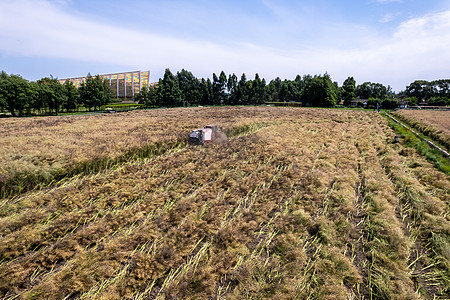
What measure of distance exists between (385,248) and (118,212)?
22.3 ft

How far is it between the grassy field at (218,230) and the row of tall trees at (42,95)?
41.1 meters

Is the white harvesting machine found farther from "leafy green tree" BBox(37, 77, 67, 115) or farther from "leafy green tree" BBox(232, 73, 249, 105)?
"leafy green tree" BBox(232, 73, 249, 105)

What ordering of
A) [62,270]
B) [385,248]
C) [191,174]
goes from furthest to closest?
[191,174] < [385,248] < [62,270]

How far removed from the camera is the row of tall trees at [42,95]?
3547cm

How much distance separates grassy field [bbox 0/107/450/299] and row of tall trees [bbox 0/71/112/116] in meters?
41.1

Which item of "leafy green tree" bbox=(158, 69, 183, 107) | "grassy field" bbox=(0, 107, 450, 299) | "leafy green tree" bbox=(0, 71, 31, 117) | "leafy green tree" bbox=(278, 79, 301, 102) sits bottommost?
"grassy field" bbox=(0, 107, 450, 299)

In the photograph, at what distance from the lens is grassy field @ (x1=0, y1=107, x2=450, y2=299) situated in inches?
137

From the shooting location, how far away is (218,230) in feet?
16.0

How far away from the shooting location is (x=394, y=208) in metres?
6.00

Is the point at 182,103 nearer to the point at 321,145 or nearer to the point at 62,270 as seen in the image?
the point at 321,145

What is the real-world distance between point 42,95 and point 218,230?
5472 centimetres

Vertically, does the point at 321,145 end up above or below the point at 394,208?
above

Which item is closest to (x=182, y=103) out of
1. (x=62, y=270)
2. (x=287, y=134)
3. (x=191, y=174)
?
(x=287, y=134)

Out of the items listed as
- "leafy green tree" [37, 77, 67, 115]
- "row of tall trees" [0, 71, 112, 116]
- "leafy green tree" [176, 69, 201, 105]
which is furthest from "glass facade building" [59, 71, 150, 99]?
"leafy green tree" [37, 77, 67, 115]
